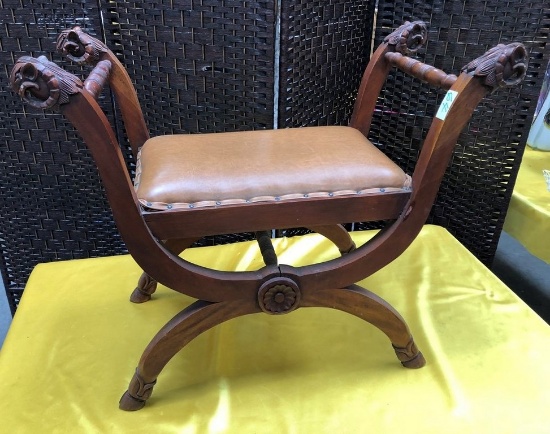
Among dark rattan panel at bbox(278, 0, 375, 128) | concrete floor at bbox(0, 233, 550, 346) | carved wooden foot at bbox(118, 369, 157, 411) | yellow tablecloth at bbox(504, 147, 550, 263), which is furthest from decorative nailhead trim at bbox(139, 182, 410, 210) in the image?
concrete floor at bbox(0, 233, 550, 346)

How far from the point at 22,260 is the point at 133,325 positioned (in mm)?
497

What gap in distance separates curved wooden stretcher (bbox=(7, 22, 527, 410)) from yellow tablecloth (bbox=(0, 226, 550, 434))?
0.22ft

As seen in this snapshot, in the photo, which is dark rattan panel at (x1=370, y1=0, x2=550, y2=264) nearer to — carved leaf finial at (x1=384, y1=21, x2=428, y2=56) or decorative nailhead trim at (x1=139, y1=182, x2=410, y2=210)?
carved leaf finial at (x1=384, y1=21, x2=428, y2=56)

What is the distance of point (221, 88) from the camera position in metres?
1.09

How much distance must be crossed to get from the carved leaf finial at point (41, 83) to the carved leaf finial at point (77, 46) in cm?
22

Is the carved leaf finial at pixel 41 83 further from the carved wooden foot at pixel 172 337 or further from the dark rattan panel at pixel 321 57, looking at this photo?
the dark rattan panel at pixel 321 57

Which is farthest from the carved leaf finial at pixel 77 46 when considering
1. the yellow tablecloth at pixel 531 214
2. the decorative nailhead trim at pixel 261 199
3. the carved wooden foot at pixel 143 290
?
the yellow tablecloth at pixel 531 214

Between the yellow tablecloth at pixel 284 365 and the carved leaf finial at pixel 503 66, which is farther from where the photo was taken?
the yellow tablecloth at pixel 284 365

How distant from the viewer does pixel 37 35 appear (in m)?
1.01

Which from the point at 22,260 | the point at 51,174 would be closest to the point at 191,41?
the point at 51,174

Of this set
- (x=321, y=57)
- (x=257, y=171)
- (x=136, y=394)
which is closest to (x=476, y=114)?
(x=321, y=57)

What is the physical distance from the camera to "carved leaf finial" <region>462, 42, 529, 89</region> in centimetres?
61

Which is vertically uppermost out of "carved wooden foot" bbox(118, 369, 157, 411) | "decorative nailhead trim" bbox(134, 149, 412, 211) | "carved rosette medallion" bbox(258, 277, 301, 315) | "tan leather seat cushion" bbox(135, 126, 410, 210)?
"tan leather seat cushion" bbox(135, 126, 410, 210)

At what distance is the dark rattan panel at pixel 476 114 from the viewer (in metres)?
1.09
